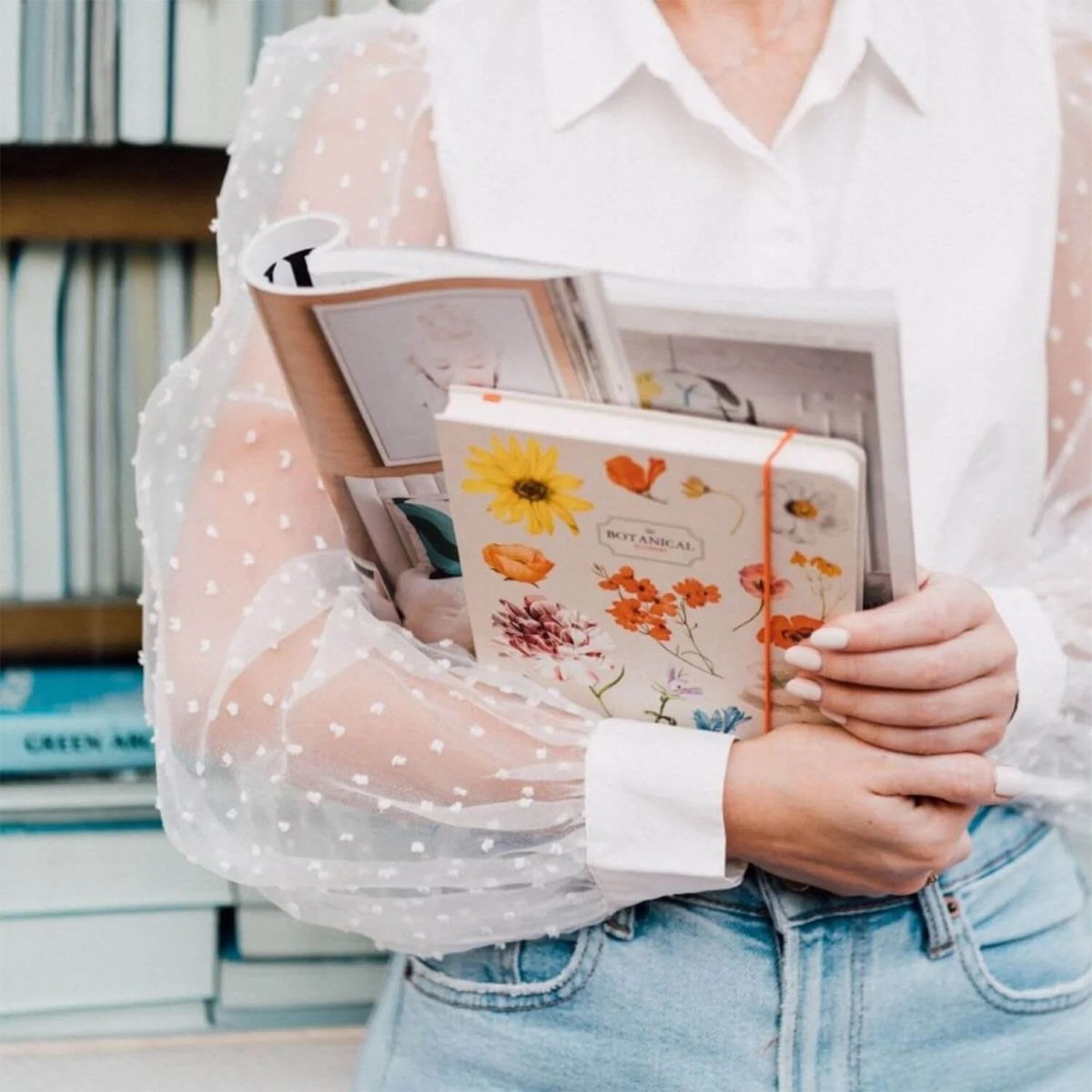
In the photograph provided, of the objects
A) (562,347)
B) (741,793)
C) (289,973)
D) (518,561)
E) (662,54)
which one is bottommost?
(289,973)

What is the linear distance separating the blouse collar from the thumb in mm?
331

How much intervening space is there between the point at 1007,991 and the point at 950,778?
0.52 feet

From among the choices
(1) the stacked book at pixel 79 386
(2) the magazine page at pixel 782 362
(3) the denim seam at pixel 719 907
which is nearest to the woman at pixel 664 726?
(3) the denim seam at pixel 719 907

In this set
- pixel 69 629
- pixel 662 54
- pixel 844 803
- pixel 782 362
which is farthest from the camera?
pixel 69 629

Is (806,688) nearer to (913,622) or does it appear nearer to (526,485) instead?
(913,622)

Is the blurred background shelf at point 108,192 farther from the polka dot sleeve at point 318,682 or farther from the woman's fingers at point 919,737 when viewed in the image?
the woman's fingers at point 919,737

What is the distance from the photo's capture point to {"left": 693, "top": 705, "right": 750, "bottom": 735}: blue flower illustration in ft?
1.98

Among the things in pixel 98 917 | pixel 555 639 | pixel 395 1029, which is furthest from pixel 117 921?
pixel 555 639

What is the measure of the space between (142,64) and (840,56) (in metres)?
0.46

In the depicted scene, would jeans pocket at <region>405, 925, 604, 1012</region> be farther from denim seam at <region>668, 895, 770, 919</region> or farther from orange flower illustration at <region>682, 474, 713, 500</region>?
orange flower illustration at <region>682, 474, 713, 500</region>

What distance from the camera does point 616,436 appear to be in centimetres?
49

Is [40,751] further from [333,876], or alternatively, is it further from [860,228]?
[860,228]

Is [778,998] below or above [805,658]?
below

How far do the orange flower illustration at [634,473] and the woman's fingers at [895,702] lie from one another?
0.12 m
